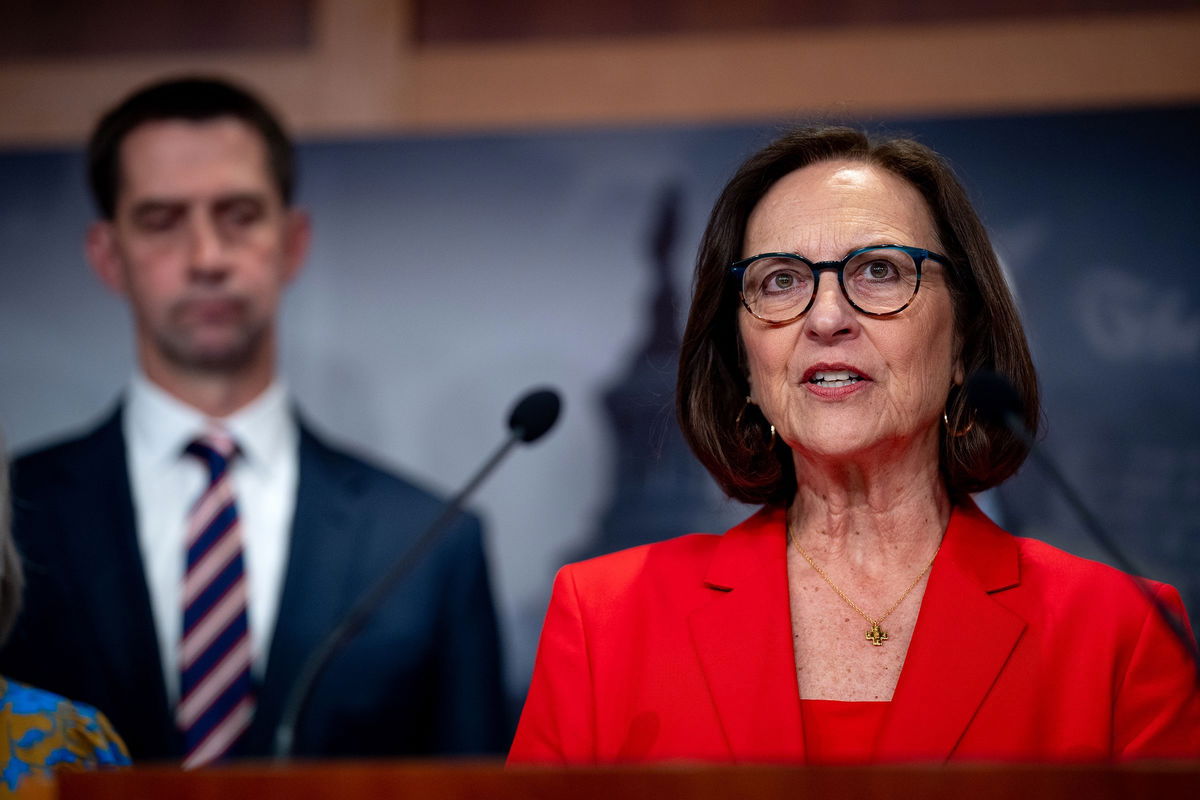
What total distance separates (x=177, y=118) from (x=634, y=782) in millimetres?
2506

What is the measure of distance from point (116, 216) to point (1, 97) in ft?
2.05

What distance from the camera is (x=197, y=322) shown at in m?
3.14

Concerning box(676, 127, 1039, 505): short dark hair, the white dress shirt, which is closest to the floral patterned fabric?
the white dress shirt

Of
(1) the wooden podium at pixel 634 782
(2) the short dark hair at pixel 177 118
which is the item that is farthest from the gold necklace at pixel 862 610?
(2) the short dark hair at pixel 177 118

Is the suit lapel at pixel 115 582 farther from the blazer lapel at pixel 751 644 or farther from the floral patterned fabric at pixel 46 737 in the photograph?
the blazer lapel at pixel 751 644

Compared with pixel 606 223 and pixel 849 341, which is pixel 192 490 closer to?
pixel 606 223

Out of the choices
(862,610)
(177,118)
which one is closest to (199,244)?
(177,118)

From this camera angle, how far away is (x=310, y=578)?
290 cm

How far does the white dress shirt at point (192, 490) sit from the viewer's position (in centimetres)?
286

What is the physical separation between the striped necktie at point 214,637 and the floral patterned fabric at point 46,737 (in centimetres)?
84

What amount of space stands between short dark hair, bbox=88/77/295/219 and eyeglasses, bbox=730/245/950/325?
5.64 feet

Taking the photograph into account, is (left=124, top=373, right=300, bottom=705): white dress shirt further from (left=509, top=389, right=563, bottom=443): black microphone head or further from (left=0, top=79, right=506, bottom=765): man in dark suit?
(left=509, top=389, right=563, bottom=443): black microphone head

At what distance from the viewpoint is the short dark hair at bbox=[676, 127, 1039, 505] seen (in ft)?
6.41

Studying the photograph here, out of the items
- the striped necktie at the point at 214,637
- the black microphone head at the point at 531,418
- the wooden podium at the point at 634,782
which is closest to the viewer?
the wooden podium at the point at 634,782
